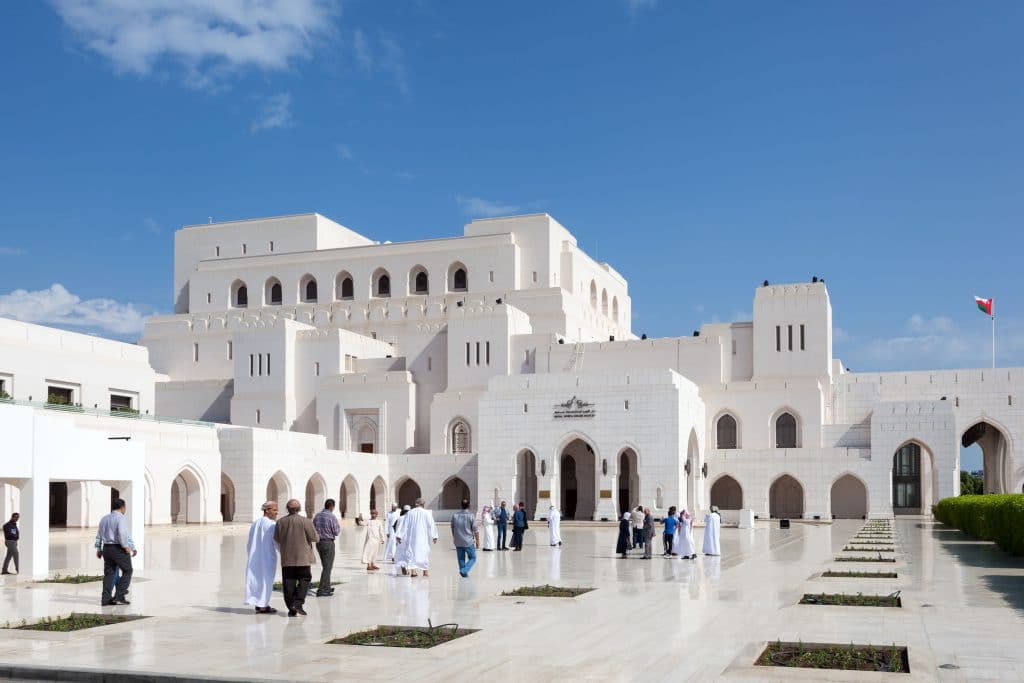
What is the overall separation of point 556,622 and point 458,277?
1958 inches

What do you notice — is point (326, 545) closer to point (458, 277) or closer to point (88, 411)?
point (88, 411)

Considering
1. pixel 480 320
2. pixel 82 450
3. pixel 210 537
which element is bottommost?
pixel 210 537

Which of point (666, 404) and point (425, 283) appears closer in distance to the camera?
point (666, 404)

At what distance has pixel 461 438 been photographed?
52000mm

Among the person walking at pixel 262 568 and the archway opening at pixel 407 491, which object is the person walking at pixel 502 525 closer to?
the person walking at pixel 262 568

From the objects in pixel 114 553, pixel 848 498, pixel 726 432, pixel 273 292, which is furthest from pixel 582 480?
pixel 114 553

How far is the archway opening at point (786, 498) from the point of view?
4919 centimetres

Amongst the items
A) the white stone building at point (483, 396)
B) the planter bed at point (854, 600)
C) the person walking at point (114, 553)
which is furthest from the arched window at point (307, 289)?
the planter bed at point (854, 600)

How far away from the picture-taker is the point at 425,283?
62.2 m

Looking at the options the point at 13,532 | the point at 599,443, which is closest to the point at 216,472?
the point at 599,443

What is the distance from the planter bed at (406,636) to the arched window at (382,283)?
5079 cm

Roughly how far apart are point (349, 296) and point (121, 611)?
1968 inches

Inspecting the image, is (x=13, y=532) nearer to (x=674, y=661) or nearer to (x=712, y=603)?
(x=712, y=603)

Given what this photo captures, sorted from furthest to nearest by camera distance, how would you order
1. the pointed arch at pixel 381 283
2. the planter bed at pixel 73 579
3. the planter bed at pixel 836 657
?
the pointed arch at pixel 381 283 → the planter bed at pixel 73 579 → the planter bed at pixel 836 657
